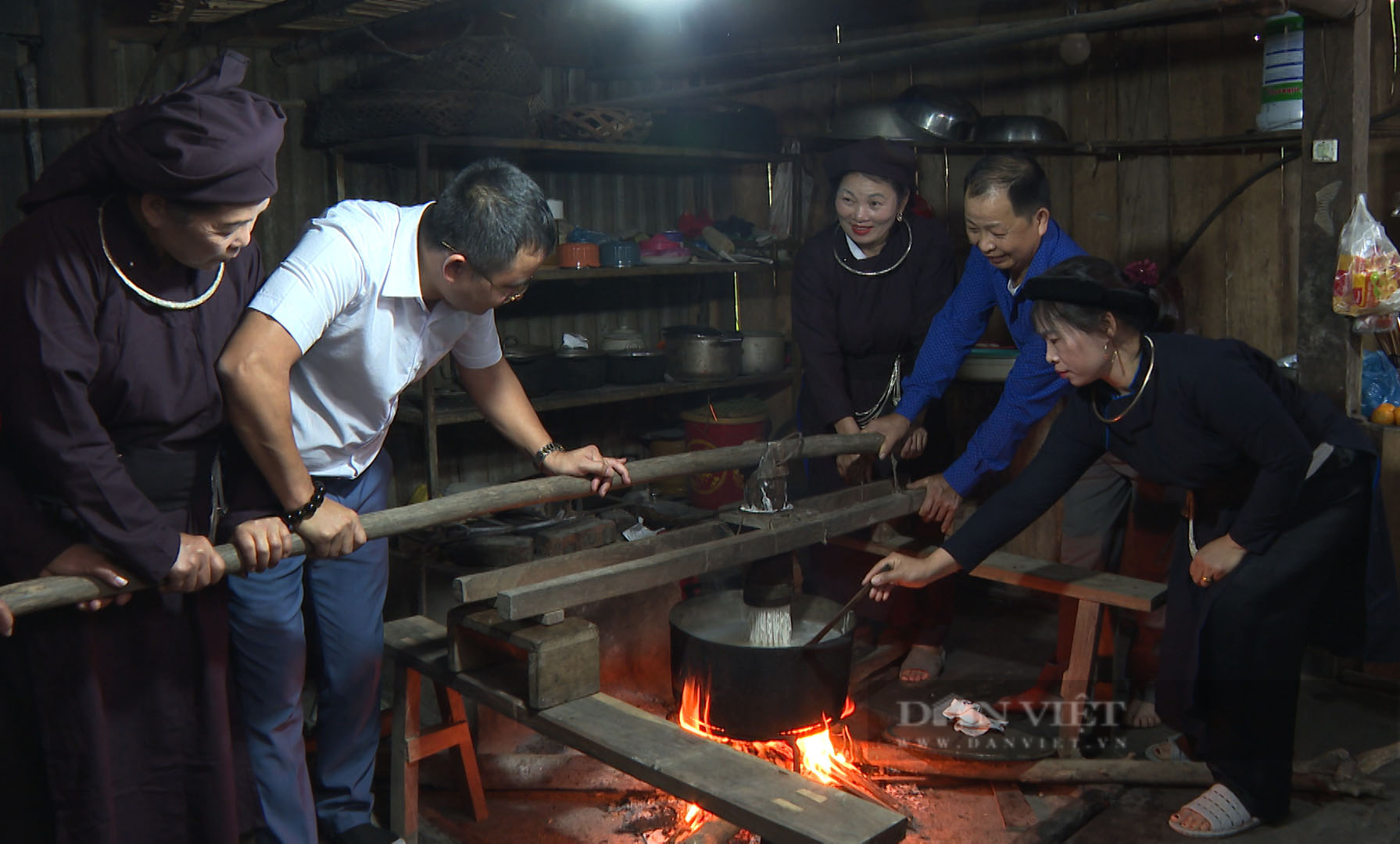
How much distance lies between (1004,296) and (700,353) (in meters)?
2.60

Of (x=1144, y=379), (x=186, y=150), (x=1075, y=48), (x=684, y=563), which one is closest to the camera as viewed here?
(x=186, y=150)

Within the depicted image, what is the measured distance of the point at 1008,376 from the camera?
4.02 metres

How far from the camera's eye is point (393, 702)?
3.35 m

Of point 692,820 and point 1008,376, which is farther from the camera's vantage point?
point 1008,376

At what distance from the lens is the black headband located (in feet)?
9.87

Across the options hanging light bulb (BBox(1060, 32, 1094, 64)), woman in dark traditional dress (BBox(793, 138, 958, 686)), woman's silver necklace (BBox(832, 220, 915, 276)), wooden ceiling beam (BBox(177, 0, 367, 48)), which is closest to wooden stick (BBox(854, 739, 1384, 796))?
woman in dark traditional dress (BBox(793, 138, 958, 686))

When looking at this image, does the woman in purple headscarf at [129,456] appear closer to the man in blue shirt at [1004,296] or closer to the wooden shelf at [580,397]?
the man in blue shirt at [1004,296]

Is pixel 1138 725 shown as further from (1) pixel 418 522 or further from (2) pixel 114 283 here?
(2) pixel 114 283

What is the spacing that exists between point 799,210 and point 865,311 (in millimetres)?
2479

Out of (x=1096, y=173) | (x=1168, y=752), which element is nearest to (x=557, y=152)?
(x=1096, y=173)

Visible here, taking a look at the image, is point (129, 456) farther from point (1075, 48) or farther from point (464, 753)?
point (1075, 48)

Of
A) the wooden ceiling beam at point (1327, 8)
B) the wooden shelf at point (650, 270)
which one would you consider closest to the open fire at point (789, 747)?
the wooden ceiling beam at point (1327, 8)

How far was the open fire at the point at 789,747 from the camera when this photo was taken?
3141mm

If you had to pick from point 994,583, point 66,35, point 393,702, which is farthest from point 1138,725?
point 66,35
